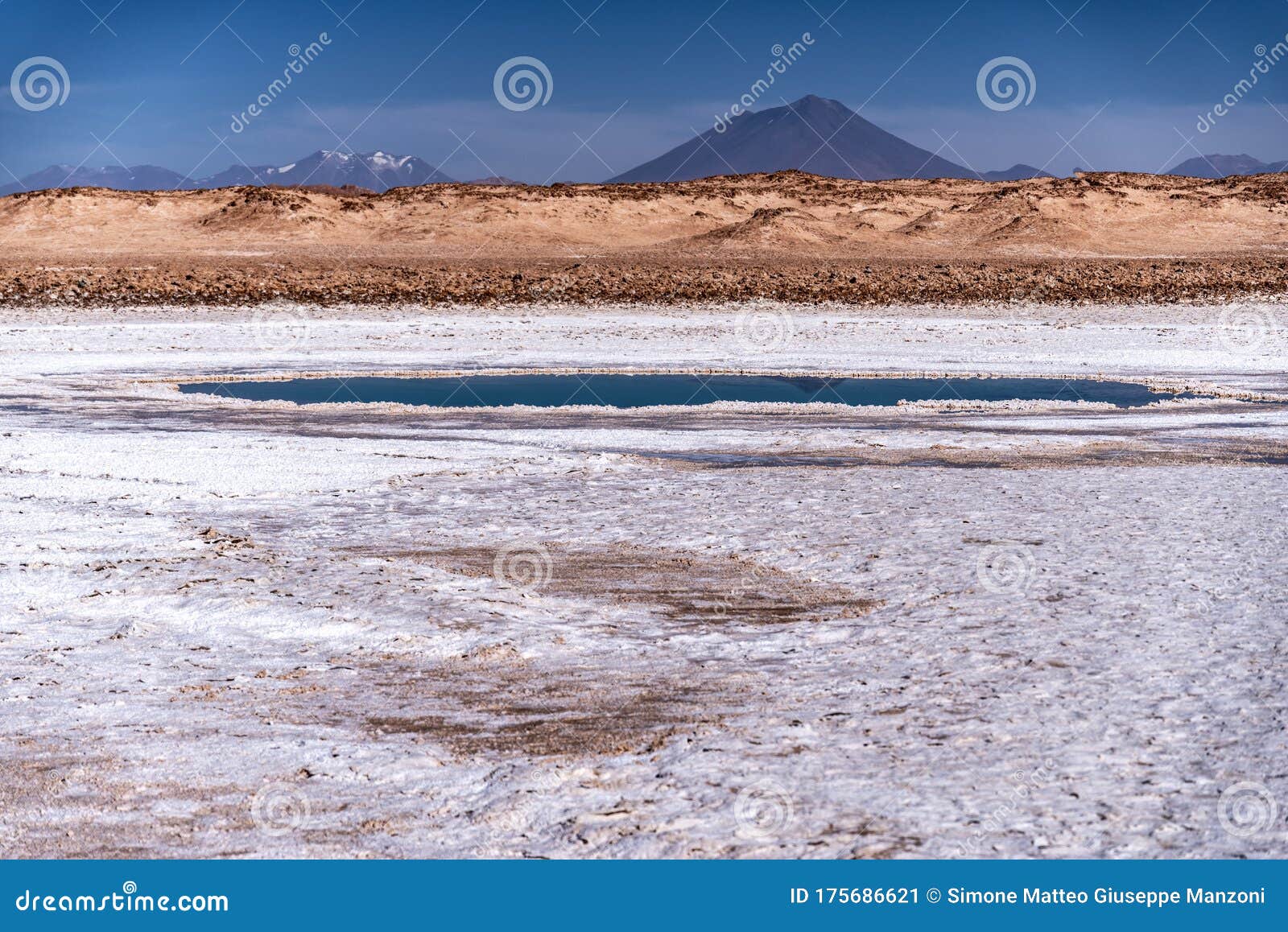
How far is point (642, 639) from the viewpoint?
274 inches

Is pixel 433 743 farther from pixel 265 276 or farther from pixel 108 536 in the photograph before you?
pixel 265 276

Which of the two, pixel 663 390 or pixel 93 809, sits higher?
pixel 663 390

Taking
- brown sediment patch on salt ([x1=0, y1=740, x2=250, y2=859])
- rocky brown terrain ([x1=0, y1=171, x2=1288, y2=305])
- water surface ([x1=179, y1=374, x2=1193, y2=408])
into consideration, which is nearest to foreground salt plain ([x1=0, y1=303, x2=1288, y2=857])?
brown sediment patch on salt ([x1=0, y1=740, x2=250, y2=859])

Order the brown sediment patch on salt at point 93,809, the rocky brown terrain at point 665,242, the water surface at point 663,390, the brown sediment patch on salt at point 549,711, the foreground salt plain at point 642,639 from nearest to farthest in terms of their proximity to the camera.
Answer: the brown sediment patch on salt at point 93,809 < the foreground salt plain at point 642,639 < the brown sediment patch on salt at point 549,711 < the water surface at point 663,390 < the rocky brown terrain at point 665,242

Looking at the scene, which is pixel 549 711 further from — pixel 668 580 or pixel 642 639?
pixel 668 580

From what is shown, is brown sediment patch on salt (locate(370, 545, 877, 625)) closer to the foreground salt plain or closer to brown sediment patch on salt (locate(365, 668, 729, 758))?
the foreground salt plain

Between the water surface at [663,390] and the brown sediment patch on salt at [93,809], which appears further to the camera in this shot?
the water surface at [663,390]

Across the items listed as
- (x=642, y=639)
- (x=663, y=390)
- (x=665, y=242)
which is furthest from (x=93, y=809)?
(x=665, y=242)

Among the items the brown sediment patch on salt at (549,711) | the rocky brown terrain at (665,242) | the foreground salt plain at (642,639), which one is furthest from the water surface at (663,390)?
the rocky brown terrain at (665,242)

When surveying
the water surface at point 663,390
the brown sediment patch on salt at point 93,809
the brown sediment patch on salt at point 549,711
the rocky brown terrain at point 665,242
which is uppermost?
the rocky brown terrain at point 665,242

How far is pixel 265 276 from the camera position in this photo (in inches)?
1473

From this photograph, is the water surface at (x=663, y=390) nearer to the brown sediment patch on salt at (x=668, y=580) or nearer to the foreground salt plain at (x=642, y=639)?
the foreground salt plain at (x=642, y=639)

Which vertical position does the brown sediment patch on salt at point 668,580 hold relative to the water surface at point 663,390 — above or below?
below

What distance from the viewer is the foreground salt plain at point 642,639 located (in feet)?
16.1
